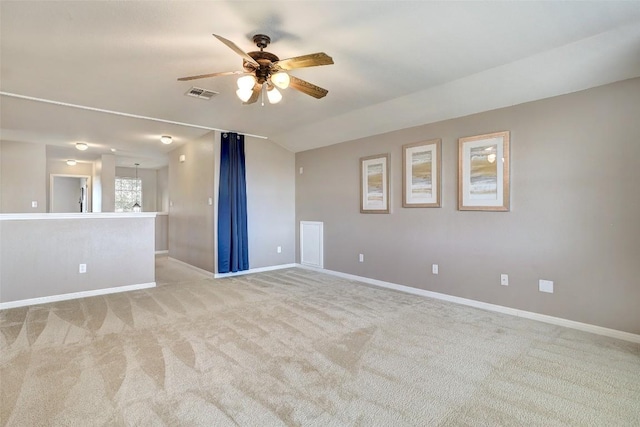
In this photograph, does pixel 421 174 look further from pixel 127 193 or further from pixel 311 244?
pixel 127 193

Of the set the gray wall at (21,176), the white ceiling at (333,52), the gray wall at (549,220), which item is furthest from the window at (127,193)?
the gray wall at (549,220)

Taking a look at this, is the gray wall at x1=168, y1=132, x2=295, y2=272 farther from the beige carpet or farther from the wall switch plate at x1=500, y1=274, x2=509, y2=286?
the wall switch plate at x1=500, y1=274, x2=509, y2=286

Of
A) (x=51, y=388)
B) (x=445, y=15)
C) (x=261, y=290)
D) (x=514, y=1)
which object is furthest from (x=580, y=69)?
(x=51, y=388)

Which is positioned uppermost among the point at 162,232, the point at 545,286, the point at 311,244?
the point at 162,232

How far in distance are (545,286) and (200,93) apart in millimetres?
4413

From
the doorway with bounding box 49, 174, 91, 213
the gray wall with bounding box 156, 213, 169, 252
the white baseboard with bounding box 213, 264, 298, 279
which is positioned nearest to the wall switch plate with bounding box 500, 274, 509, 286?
the white baseboard with bounding box 213, 264, 298, 279

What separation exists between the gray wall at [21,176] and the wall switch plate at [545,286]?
9.04 metres

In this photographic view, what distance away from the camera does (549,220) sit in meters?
3.33

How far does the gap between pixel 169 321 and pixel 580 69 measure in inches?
185

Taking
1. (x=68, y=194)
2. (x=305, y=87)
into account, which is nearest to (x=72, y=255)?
(x=305, y=87)

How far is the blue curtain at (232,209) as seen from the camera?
18.2ft

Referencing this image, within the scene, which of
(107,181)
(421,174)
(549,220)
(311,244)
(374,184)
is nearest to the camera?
(549,220)

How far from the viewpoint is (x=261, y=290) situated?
15.3 feet

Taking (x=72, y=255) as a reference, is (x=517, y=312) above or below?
below
